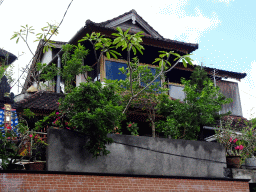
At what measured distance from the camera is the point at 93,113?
327 inches

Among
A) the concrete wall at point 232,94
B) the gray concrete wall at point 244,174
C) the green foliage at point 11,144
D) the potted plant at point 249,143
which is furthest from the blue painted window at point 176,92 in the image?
the green foliage at point 11,144

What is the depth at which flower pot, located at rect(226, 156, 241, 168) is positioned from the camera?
1108 cm

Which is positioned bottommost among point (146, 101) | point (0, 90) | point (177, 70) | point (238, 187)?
point (238, 187)

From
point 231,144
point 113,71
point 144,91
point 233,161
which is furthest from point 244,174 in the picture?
point 113,71

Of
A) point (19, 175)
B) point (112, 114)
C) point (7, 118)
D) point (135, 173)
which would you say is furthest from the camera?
point (7, 118)

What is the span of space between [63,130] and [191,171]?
402cm

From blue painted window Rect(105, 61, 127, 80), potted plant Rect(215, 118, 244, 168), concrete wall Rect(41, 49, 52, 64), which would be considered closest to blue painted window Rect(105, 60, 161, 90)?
blue painted window Rect(105, 61, 127, 80)

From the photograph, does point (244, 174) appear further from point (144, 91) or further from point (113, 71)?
point (113, 71)

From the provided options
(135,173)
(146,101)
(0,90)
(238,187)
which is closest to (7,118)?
(0,90)

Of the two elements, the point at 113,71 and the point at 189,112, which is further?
the point at 113,71

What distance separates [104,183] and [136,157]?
4.30ft

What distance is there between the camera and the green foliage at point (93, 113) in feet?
27.1

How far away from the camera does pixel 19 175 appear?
7.58 meters

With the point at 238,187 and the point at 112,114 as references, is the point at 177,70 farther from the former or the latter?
the point at 112,114
